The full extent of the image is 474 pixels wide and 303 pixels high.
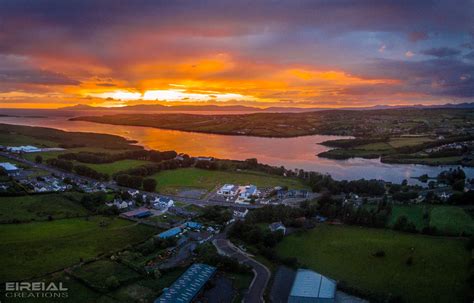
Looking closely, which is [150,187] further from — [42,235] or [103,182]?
[42,235]

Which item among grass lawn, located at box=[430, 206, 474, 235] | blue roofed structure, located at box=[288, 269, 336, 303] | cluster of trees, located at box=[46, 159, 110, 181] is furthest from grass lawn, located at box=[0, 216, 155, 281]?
grass lawn, located at box=[430, 206, 474, 235]

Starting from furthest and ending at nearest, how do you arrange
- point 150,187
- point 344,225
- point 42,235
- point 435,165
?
point 435,165, point 150,187, point 344,225, point 42,235

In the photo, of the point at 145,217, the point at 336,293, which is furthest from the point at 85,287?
the point at 336,293

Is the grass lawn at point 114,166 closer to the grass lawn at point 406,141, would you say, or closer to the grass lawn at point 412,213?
the grass lawn at point 412,213

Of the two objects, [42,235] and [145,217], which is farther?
[145,217]

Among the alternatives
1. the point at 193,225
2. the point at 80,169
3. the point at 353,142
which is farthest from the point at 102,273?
the point at 353,142

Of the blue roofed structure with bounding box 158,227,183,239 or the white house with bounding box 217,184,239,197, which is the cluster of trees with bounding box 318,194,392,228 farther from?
the blue roofed structure with bounding box 158,227,183,239
